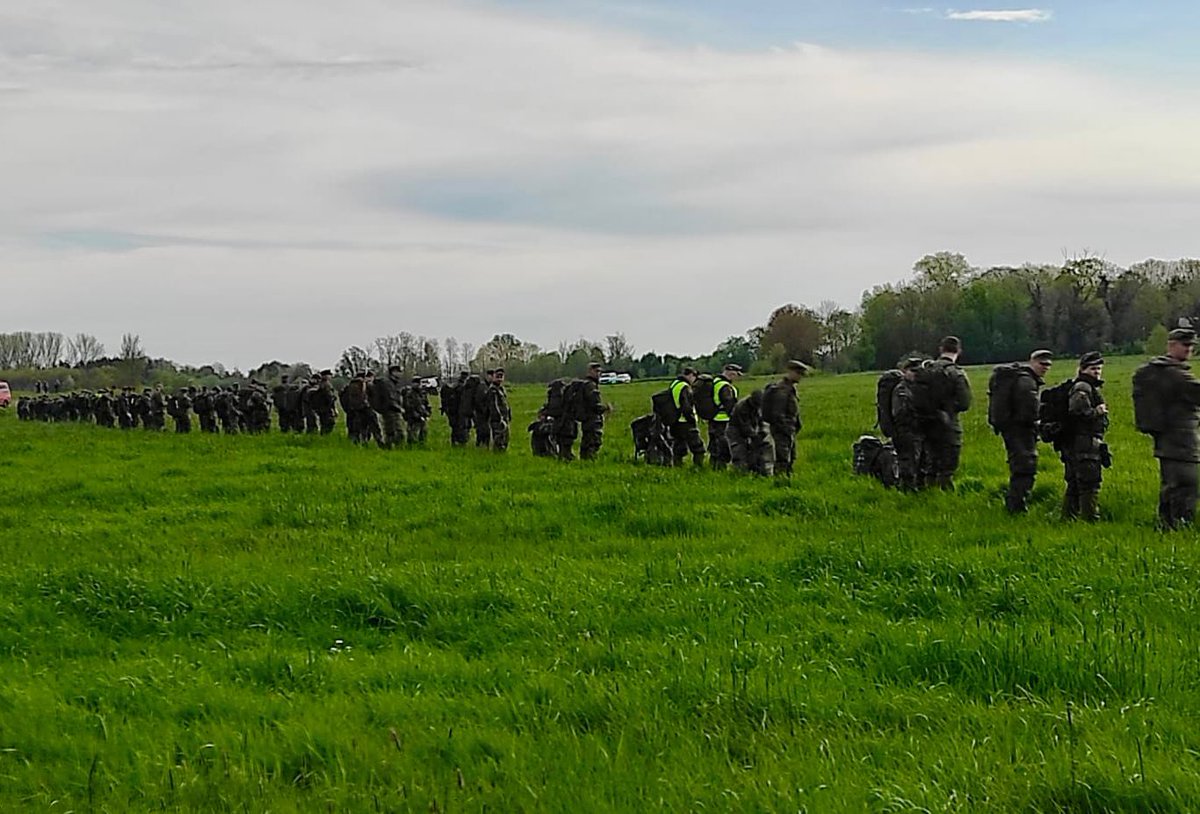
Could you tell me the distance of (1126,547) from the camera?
9.59m

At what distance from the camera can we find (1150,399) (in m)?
11.1

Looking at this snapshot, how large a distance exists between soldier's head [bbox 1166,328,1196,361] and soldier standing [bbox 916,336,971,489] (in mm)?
3150

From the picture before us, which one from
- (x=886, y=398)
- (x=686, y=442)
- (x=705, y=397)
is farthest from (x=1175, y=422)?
(x=686, y=442)

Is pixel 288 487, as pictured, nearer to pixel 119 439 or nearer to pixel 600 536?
pixel 600 536

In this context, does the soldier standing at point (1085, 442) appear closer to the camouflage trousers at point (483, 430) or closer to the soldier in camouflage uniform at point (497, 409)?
the soldier in camouflage uniform at point (497, 409)

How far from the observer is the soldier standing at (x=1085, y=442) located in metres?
11.8

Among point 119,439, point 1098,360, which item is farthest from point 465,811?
point 119,439

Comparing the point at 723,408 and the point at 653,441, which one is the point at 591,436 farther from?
the point at 723,408

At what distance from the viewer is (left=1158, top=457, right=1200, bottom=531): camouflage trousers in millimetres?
10836

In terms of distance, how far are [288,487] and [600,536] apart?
719 cm

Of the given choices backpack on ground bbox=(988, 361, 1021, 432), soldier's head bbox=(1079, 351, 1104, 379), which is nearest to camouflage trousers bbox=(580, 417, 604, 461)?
backpack on ground bbox=(988, 361, 1021, 432)

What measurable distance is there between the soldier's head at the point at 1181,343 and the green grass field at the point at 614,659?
1.78 m

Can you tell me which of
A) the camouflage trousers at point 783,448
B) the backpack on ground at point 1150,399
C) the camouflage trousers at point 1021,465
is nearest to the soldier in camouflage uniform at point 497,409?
the camouflage trousers at point 783,448

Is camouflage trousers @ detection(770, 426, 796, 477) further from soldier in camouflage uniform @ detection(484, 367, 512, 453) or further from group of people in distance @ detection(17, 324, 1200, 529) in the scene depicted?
soldier in camouflage uniform @ detection(484, 367, 512, 453)
